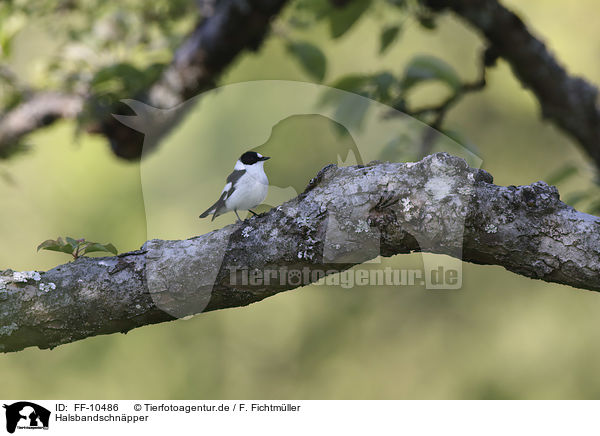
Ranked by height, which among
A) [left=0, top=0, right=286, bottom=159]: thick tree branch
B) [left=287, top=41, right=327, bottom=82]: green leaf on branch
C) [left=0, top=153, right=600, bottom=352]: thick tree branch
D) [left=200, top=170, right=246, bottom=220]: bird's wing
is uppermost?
[left=0, top=0, right=286, bottom=159]: thick tree branch

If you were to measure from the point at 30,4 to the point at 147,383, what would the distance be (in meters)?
4.33

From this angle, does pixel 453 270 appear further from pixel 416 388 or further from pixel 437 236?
pixel 416 388

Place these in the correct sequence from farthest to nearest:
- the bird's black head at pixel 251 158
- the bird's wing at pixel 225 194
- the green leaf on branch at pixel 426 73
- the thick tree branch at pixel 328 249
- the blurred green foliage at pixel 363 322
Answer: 1. the blurred green foliage at pixel 363 322
2. the green leaf on branch at pixel 426 73
3. the bird's black head at pixel 251 158
4. the bird's wing at pixel 225 194
5. the thick tree branch at pixel 328 249

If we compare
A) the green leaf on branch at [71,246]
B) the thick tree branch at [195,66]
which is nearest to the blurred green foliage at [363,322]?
the thick tree branch at [195,66]

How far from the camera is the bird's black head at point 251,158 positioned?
1.54m

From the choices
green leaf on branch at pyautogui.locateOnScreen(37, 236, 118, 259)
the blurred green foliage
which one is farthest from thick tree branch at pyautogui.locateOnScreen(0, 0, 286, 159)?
the blurred green foliage

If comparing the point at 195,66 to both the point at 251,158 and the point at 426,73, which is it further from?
the point at 426,73

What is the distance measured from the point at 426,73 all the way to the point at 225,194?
27.0 inches

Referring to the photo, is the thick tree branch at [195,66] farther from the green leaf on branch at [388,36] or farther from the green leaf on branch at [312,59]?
the green leaf on branch at [388,36]

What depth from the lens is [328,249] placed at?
3.52 ft

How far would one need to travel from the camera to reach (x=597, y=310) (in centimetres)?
545

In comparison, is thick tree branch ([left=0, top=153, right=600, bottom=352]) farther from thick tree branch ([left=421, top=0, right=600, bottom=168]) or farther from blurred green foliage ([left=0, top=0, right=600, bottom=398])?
blurred green foliage ([left=0, top=0, right=600, bottom=398])

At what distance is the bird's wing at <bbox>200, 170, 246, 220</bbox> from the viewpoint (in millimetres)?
1438

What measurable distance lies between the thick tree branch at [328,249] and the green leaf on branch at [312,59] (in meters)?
0.82
